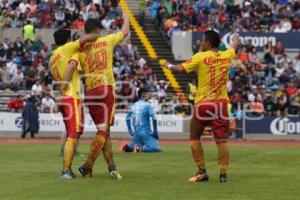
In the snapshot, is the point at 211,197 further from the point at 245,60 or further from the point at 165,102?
the point at 245,60

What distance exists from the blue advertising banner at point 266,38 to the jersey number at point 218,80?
25.6 meters

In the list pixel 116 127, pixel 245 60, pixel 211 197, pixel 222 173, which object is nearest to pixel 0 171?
pixel 222 173

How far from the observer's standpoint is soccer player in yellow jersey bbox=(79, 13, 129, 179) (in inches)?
588

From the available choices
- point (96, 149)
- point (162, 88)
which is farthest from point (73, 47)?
point (162, 88)

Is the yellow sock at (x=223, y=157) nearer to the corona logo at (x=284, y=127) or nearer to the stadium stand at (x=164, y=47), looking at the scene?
the stadium stand at (x=164, y=47)

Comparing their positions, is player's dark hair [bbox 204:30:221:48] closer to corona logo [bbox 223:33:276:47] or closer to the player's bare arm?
the player's bare arm

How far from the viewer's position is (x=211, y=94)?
48.8ft

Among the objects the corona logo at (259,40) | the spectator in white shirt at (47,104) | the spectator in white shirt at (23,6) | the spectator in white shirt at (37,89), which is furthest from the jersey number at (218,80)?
the spectator in white shirt at (23,6)

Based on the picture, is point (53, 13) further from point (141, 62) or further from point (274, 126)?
point (274, 126)

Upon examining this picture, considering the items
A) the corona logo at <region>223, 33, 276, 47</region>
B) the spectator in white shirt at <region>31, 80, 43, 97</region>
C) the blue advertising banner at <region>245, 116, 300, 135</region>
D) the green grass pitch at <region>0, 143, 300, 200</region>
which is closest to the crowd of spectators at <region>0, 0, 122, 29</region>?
the spectator in white shirt at <region>31, 80, 43, 97</region>

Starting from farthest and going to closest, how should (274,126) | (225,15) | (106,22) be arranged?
(225,15), (106,22), (274,126)

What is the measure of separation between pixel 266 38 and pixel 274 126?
252 inches

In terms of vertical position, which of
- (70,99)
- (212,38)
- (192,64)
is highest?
(212,38)

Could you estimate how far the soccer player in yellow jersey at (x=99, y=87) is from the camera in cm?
1493
